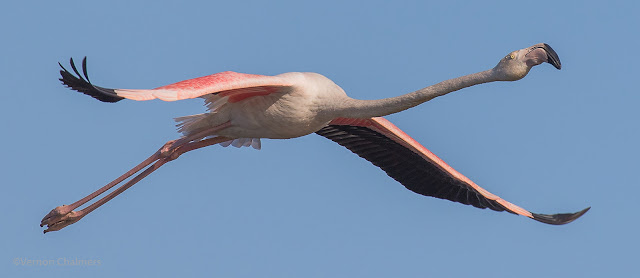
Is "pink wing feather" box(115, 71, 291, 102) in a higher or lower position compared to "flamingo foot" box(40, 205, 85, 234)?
higher

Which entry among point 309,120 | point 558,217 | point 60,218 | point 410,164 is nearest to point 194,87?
point 309,120

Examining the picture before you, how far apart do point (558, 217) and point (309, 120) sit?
445cm

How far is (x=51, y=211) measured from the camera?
1659cm

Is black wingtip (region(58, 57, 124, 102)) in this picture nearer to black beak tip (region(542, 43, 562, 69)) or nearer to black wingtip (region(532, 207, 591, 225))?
black beak tip (region(542, 43, 562, 69))

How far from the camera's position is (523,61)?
13484 mm

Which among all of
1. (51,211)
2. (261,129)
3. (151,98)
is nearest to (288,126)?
(261,129)

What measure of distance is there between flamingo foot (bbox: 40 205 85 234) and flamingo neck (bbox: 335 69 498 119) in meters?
4.29

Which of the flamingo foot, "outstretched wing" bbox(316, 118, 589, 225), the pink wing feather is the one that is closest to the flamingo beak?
the pink wing feather

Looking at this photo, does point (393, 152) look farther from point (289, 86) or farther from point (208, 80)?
point (208, 80)

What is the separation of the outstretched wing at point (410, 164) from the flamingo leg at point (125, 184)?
2129 millimetres

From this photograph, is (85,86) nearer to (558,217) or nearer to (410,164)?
(410,164)

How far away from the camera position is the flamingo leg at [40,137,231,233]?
16516 millimetres

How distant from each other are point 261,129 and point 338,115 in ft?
3.83

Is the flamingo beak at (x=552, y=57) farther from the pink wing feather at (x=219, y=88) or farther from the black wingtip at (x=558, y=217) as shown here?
the black wingtip at (x=558, y=217)
